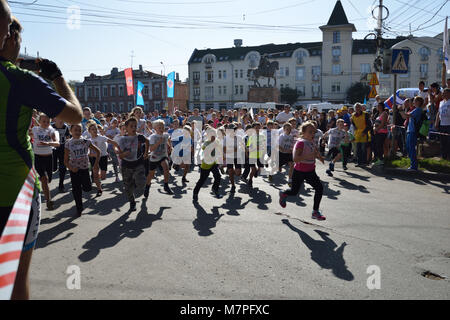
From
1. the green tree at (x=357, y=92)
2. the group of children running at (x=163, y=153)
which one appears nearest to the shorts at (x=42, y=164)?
the group of children running at (x=163, y=153)

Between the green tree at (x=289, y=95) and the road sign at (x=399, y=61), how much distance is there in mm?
56116

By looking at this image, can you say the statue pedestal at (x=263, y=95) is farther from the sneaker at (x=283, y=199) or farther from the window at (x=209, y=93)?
the window at (x=209, y=93)

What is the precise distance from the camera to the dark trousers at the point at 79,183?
691cm

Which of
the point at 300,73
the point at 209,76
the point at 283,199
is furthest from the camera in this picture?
the point at 209,76

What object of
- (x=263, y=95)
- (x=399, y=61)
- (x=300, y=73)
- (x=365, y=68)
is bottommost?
(x=399, y=61)

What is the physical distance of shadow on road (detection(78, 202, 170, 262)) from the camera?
489 cm

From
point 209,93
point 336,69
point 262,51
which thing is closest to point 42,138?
point 336,69

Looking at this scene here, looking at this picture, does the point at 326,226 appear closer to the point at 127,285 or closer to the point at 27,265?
the point at 127,285

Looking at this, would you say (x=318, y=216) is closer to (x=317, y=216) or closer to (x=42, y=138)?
(x=317, y=216)

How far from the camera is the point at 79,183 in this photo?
23.0ft

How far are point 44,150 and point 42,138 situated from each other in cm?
34

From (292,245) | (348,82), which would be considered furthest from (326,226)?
(348,82)

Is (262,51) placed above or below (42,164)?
above

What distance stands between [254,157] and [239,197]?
5.71ft
